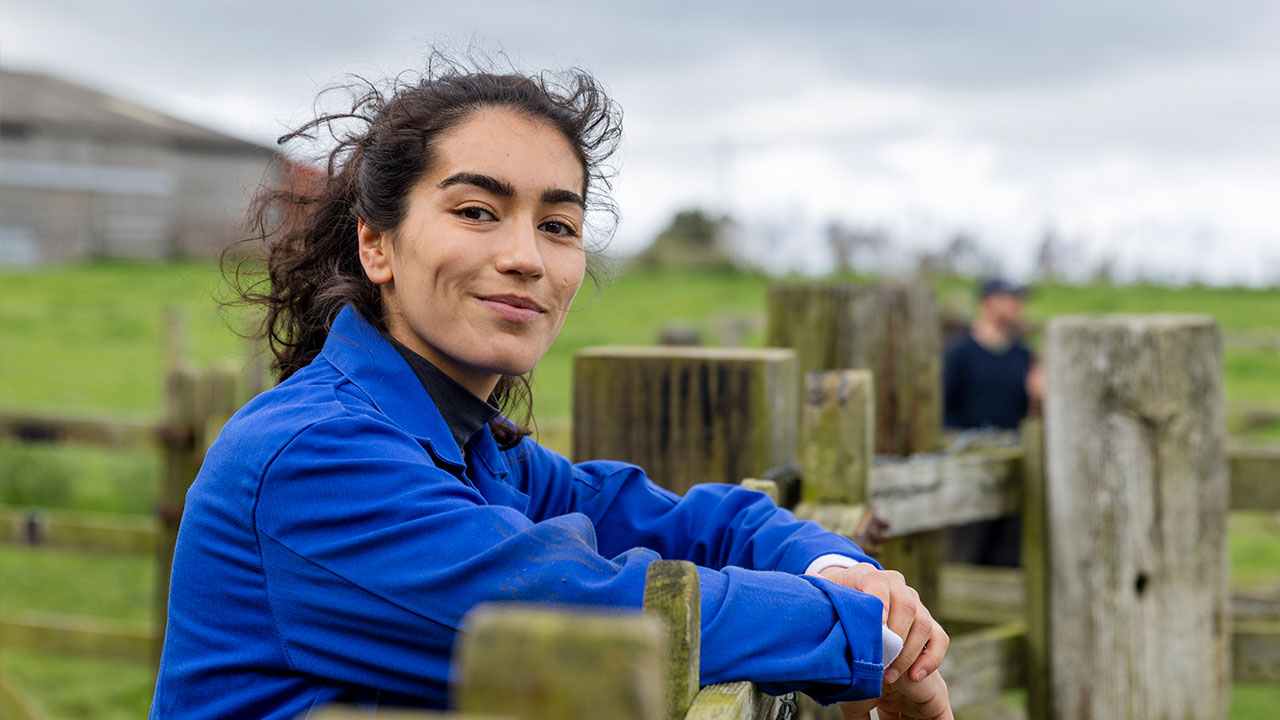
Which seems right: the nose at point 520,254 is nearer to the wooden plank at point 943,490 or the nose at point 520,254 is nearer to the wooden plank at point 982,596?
the wooden plank at point 943,490

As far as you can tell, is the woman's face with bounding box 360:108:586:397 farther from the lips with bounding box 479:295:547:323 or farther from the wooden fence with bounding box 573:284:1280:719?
the wooden fence with bounding box 573:284:1280:719

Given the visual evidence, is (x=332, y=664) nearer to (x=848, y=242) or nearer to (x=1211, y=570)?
(x=1211, y=570)

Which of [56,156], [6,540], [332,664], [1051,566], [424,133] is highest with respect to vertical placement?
[56,156]

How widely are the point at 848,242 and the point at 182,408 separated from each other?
1849 centimetres

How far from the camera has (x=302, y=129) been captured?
210 cm

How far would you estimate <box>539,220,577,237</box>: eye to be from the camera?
1.76m

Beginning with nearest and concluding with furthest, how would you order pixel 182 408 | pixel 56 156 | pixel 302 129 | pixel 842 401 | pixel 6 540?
1. pixel 302 129
2. pixel 842 401
3. pixel 182 408
4. pixel 6 540
5. pixel 56 156

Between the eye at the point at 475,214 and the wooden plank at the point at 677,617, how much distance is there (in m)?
0.66

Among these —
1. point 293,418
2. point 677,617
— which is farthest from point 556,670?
point 293,418

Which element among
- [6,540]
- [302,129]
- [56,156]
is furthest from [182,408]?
[56,156]

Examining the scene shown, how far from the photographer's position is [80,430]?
17.6ft

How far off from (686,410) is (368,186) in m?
0.93

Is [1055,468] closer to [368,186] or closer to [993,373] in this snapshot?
[368,186]

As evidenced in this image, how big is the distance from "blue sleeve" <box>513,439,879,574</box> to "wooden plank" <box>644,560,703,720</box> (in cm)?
58
